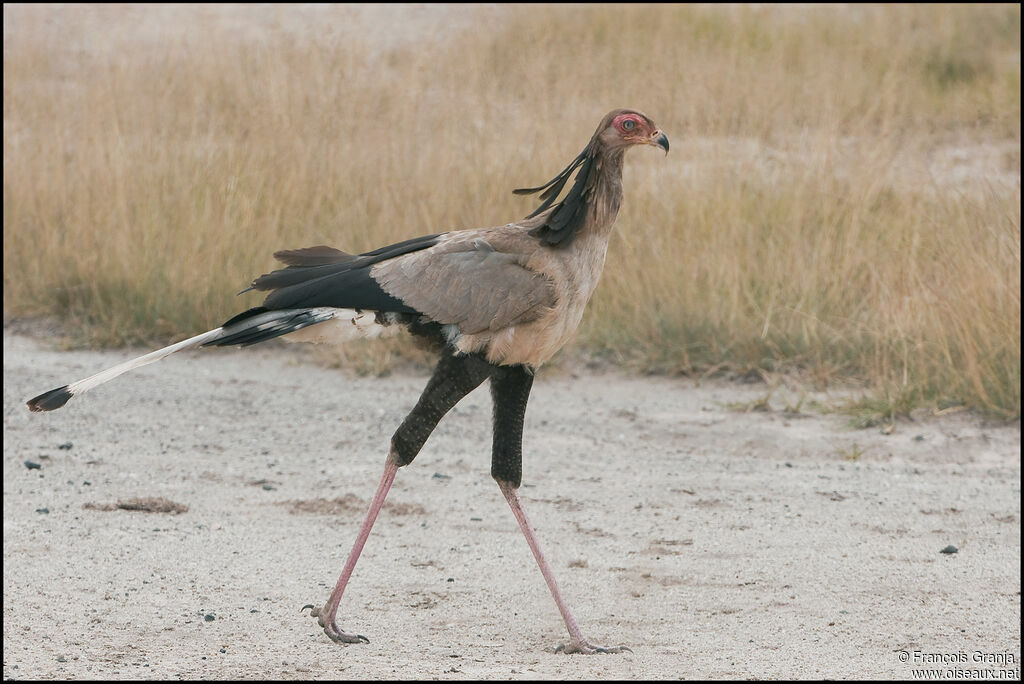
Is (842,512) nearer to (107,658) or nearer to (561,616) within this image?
(561,616)

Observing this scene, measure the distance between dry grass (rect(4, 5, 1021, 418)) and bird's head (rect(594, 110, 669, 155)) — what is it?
3106 millimetres

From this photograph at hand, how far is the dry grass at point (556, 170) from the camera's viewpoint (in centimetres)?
745

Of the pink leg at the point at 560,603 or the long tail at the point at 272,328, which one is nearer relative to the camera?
the long tail at the point at 272,328

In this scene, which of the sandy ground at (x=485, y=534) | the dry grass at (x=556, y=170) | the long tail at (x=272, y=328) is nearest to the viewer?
the long tail at (x=272, y=328)

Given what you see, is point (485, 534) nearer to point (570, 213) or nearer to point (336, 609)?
point (336, 609)

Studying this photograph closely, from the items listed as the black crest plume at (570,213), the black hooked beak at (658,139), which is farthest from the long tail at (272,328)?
the black hooked beak at (658,139)

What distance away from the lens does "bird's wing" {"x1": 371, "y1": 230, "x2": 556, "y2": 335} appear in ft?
13.6

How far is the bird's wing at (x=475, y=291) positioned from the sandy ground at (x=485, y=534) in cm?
108

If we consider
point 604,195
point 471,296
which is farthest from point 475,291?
point 604,195

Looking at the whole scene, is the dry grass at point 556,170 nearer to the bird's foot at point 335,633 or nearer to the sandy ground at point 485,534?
the sandy ground at point 485,534

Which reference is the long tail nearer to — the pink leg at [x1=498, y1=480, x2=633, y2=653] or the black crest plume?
the black crest plume

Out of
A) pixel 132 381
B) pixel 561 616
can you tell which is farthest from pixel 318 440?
pixel 561 616

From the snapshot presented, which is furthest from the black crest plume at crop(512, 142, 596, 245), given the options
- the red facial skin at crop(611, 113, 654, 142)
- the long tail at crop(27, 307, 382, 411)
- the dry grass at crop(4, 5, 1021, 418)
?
the dry grass at crop(4, 5, 1021, 418)

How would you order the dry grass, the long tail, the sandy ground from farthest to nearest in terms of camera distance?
the dry grass < the sandy ground < the long tail
